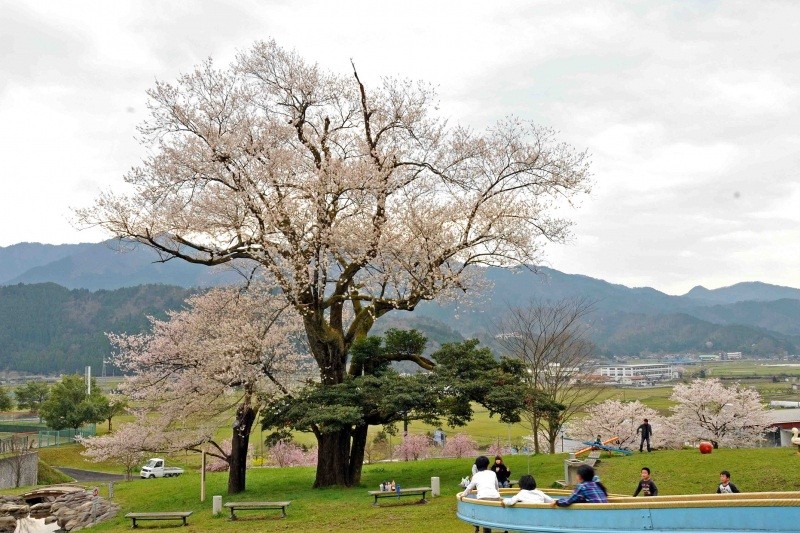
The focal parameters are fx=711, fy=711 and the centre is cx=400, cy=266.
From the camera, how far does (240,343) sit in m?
25.1

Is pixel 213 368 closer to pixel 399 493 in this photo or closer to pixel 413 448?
pixel 399 493

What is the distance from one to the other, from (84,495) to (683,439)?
38627 mm

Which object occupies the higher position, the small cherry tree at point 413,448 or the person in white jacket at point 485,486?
the person in white jacket at point 485,486

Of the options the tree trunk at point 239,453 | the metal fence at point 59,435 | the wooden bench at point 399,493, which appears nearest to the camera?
the wooden bench at point 399,493

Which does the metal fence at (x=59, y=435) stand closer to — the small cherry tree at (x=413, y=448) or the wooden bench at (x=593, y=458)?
the small cherry tree at (x=413, y=448)

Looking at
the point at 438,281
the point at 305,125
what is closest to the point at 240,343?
the point at 438,281

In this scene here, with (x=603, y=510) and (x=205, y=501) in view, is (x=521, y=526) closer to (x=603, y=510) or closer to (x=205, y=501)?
(x=603, y=510)

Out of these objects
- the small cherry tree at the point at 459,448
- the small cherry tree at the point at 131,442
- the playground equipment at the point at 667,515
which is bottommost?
the small cherry tree at the point at 459,448

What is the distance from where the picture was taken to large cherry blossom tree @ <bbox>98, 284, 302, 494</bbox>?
1000 inches

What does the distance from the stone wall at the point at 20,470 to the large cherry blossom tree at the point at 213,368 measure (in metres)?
15.8

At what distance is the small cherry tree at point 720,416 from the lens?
155ft

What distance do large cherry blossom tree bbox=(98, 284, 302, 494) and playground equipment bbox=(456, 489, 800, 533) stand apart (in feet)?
50.6

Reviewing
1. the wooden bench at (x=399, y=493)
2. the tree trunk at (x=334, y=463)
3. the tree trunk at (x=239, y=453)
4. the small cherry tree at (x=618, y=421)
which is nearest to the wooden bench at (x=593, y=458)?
the wooden bench at (x=399, y=493)

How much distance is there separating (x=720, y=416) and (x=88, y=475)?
1762 inches
